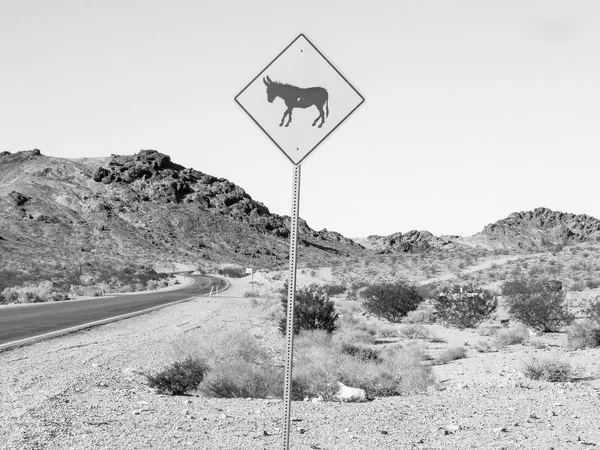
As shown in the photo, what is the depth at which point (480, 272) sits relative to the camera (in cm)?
5462

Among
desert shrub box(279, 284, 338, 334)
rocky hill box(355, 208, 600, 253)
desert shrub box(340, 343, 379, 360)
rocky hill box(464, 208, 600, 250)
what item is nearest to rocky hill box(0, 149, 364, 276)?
rocky hill box(355, 208, 600, 253)

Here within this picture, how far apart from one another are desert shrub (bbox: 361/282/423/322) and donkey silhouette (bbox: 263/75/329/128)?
26389 millimetres

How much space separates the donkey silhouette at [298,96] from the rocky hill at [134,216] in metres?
95.8

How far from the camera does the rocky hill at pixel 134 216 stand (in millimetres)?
117000

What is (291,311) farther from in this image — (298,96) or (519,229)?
(519,229)

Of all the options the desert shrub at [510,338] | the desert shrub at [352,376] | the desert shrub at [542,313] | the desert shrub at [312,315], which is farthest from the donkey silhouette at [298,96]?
the desert shrub at [542,313]

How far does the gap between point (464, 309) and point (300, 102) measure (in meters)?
23.6

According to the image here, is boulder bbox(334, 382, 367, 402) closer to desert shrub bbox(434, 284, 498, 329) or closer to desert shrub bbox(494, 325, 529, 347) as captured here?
desert shrub bbox(494, 325, 529, 347)

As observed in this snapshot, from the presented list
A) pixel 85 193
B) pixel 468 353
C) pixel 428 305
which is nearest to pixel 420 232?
pixel 85 193

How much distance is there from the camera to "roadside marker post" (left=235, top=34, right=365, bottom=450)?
5613 millimetres

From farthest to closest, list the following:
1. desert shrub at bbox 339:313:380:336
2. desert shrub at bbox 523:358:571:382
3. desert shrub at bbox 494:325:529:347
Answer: desert shrub at bbox 339:313:380:336, desert shrub at bbox 494:325:529:347, desert shrub at bbox 523:358:571:382

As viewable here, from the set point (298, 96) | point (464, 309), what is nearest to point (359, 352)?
point (464, 309)

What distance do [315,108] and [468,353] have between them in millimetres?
15680

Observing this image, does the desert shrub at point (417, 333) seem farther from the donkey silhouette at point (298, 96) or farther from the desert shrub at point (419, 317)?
the donkey silhouette at point (298, 96)
